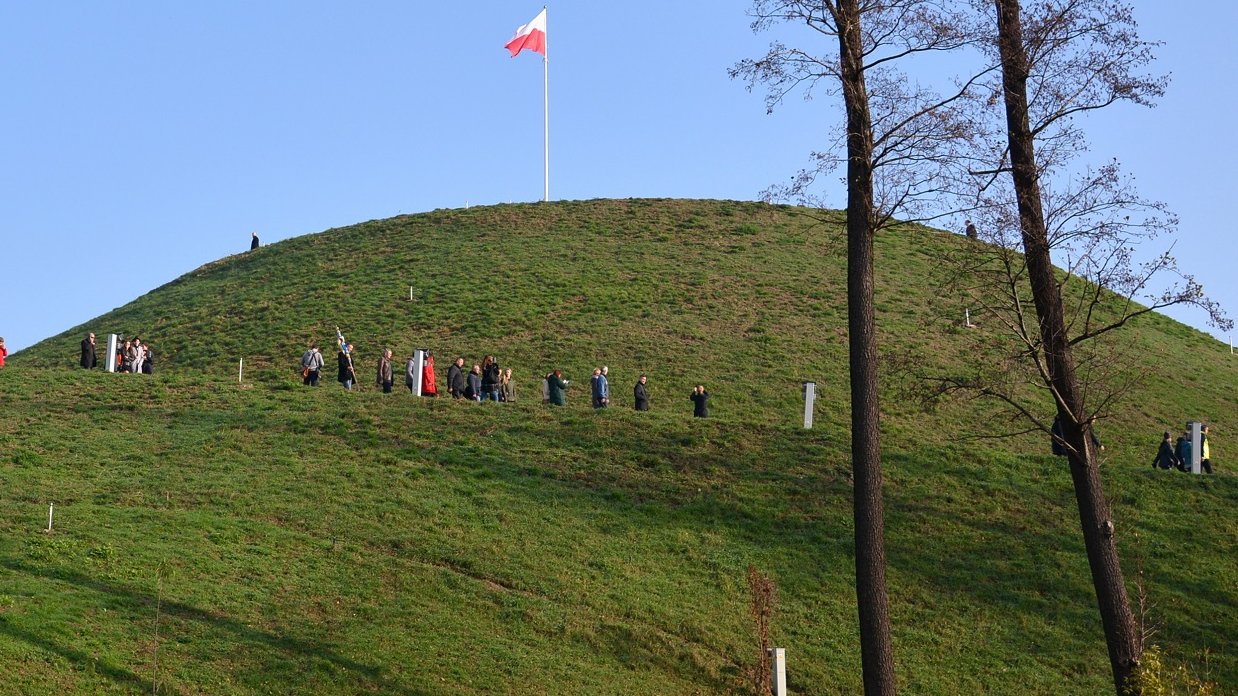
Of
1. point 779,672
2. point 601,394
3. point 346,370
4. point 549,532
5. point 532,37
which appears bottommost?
point 779,672

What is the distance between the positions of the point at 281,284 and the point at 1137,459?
35.8 meters

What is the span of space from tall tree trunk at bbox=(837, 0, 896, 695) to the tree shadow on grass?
6.27 metres

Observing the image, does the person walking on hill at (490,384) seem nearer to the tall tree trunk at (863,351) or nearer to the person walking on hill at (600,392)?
the person walking on hill at (600,392)

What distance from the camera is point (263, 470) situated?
27.2 m

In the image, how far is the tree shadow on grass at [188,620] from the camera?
645 inches

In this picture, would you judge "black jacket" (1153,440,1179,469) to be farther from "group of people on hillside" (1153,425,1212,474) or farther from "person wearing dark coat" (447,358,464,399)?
"person wearing dark coat" (447,358,464,399)

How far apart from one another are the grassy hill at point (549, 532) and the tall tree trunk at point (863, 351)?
58cm

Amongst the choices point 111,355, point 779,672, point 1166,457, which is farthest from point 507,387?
point 779,672


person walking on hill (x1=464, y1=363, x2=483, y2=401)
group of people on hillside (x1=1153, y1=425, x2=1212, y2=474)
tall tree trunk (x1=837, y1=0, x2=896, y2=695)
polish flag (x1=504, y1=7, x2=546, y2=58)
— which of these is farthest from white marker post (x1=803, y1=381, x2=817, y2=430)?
polish flag (x1=504, y1=7, x2=546, y2=58)

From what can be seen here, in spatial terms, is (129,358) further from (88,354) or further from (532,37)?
(532,37)

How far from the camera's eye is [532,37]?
59.2m

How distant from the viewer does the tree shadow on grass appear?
16.4m

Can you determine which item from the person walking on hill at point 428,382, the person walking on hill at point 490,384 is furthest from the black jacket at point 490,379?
the person walking on hill at point 428,382

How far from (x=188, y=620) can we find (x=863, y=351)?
10.3 meters
